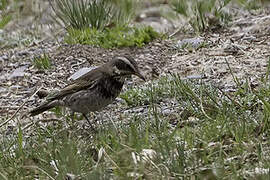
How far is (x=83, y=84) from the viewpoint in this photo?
763 centimetres

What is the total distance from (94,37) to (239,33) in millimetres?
2249

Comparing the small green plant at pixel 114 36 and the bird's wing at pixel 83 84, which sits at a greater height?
the bird's wing at pixel 83 84

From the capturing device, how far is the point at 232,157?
5.13 metres

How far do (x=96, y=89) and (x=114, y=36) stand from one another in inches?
102

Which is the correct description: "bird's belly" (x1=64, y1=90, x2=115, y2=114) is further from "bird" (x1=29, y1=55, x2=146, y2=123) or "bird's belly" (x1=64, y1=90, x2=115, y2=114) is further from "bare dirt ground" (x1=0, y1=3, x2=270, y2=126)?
"bare dirt ground" (x1=0, y1=3, x2=270, y2=126)

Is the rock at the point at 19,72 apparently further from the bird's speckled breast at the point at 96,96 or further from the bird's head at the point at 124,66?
the bird's head at the point at 124,66

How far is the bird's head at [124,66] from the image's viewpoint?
708 centimetres

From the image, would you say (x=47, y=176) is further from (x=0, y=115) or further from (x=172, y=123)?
(x=0, y=115)

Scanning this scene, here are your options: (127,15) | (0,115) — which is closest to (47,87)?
(0,115)

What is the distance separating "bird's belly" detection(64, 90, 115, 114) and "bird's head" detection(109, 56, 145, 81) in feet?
1.02

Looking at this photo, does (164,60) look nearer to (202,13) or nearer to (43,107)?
(202,13)

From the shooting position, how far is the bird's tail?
25.2ft

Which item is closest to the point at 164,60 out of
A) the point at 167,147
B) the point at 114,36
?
the point at 114,36

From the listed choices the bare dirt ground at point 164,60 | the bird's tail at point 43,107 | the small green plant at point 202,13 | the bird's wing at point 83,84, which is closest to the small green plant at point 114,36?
the bare dirt ground at point 164,60
